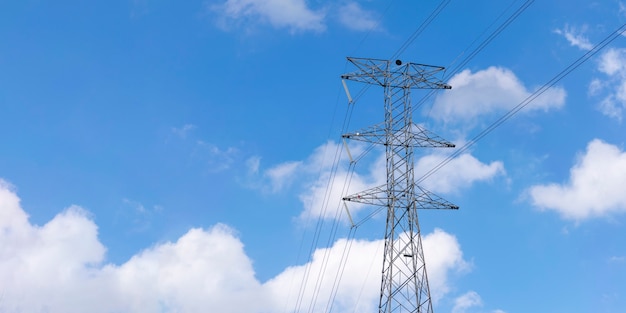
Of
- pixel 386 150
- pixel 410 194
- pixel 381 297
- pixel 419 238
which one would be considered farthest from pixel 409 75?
pixel 381 297

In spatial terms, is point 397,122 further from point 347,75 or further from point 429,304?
point 429,304

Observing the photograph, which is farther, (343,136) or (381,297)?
(343,136)

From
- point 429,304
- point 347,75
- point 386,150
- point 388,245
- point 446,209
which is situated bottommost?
point 429,304

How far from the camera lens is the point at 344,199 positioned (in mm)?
50250

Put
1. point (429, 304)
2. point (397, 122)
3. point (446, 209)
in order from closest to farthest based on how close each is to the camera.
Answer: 1. point (429, 304)
2. point (446, 209)
3. point (397, 122)

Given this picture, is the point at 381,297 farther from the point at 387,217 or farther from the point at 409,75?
the point at 409,75

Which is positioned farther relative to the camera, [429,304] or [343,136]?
[343,136]

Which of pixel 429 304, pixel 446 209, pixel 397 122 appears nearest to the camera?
pixel 429 304

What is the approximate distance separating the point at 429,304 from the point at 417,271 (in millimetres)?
2463

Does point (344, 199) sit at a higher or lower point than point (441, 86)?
lower

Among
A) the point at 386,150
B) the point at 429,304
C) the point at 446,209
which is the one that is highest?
the point at 386,150

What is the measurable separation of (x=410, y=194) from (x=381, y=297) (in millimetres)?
7603

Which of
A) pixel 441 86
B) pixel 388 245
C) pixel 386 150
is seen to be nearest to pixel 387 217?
pixel 388 245

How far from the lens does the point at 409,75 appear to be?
54.5 metres
